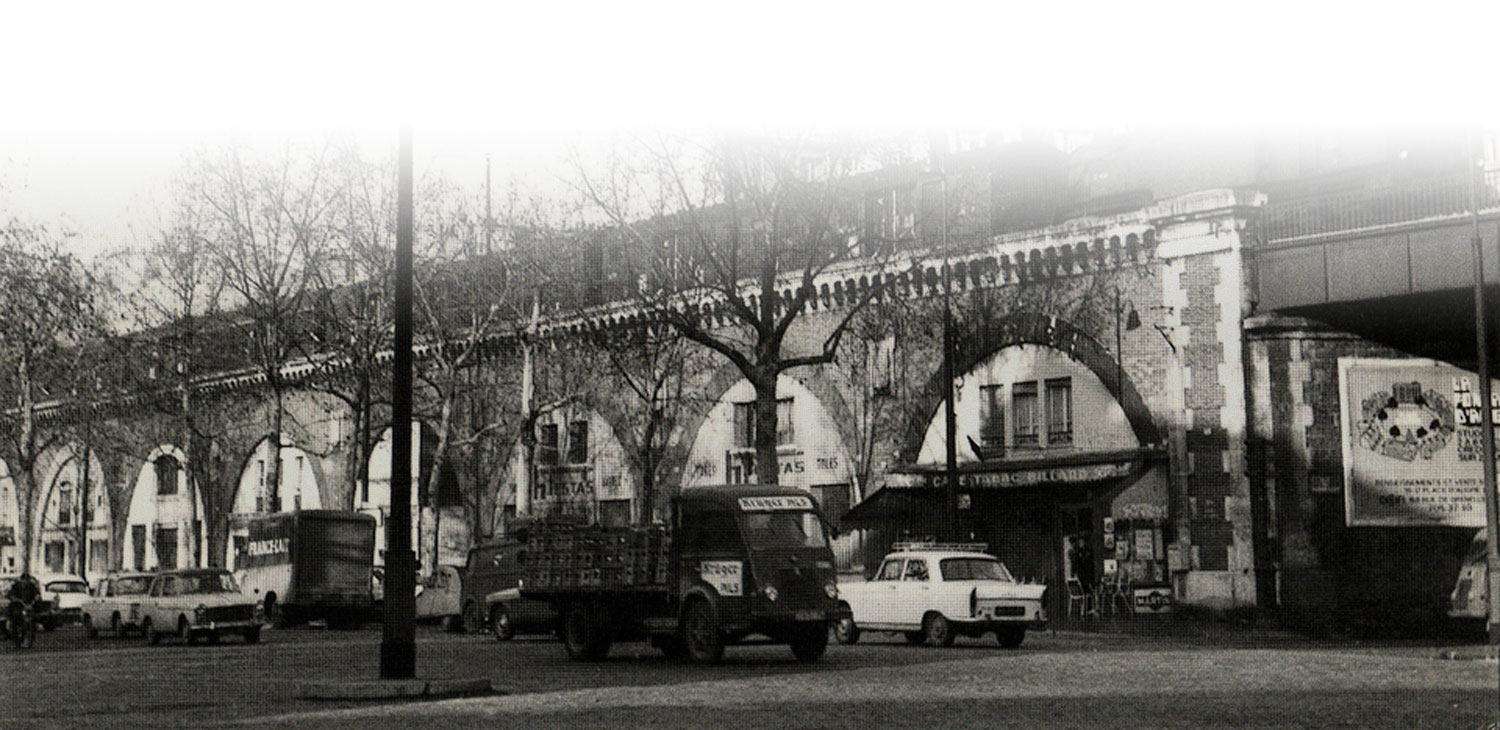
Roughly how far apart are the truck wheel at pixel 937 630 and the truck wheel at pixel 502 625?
7617 mm

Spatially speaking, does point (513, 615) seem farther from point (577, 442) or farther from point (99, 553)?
point (99, 553)

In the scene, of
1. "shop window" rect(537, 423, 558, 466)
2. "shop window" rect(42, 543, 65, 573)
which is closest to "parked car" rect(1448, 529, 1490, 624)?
"shop window" rect(537, 423, 558, 466)

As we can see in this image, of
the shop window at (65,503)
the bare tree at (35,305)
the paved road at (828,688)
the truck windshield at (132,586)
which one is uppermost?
the bare tree at (35,305)

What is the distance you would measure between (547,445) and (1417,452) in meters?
25.0

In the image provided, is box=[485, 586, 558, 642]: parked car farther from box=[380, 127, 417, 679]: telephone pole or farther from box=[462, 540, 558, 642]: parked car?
box=[380, 127, 417, 679]: telephone pole

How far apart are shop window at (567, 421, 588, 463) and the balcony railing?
21331mm

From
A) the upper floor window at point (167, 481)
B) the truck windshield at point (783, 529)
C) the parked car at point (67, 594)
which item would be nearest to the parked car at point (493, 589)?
the truck windshield at point (783, 529)

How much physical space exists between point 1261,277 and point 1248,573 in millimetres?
5668

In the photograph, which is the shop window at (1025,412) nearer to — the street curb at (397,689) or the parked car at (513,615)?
the parked car at (513,615)

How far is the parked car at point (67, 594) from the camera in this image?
46.1 metres

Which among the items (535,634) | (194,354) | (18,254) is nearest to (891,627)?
(535,634)

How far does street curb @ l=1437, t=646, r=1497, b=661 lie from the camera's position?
80.6ft

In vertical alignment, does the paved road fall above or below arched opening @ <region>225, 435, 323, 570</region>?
below

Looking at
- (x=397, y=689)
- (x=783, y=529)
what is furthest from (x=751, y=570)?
(x=397, y=689)
